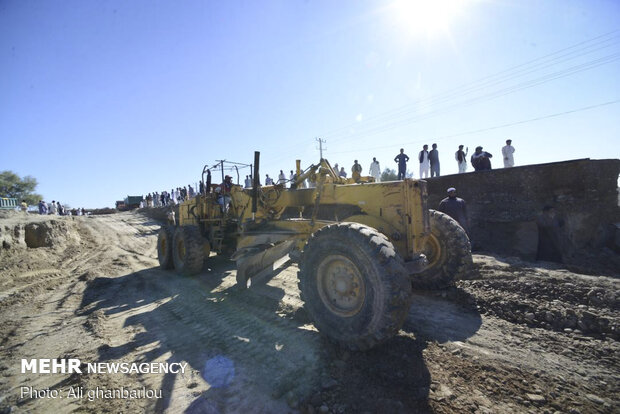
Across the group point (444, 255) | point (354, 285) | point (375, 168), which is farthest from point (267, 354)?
point (375, 168)

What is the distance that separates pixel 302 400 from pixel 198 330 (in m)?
2.35

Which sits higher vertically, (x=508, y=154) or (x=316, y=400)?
(x=508, y=154)

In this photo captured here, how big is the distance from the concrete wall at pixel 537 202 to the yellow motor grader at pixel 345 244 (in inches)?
186

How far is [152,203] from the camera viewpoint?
116 ft

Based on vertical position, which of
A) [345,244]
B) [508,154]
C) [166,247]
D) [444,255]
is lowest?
[166,247]

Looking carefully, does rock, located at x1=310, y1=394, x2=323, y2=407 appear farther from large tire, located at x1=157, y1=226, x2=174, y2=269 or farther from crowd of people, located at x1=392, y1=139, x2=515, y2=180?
crowd of people, located at x1=392, y1=139, x2=515, y2=180

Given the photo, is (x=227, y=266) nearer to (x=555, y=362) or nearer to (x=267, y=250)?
(x=267, y=250)

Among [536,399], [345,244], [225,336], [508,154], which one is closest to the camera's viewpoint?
[536,399]

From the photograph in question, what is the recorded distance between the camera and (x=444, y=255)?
493cm

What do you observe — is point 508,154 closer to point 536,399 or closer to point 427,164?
point 427,164

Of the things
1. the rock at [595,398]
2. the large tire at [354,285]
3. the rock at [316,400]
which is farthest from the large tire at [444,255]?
the rock at [316,400]

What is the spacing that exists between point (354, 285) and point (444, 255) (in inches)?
93.9

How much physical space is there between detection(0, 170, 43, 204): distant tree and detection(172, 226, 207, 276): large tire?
55.7 metres

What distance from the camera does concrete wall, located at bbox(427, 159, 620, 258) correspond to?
7617 mm
